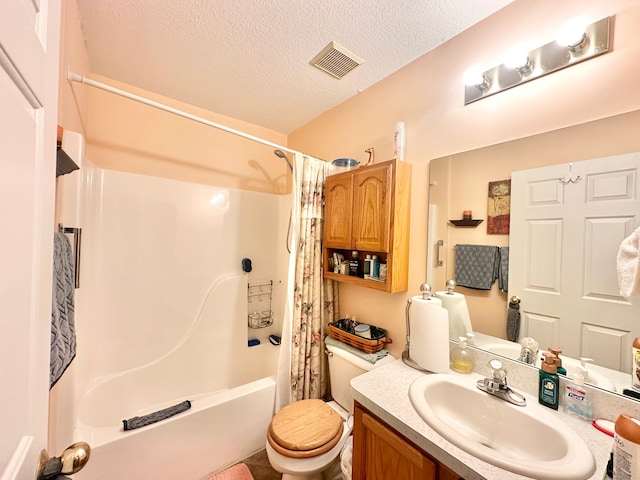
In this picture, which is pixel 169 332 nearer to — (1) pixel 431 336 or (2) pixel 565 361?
(1) pixel 431 336

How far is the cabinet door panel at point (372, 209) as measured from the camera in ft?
4.77

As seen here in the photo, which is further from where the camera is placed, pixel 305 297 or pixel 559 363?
pixel 305 297

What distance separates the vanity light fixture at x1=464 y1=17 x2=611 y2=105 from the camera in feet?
3.15

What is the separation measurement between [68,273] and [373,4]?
161 centimetres

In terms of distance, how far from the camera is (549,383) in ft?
3.15

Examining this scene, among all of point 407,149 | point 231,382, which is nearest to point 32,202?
point 407,149

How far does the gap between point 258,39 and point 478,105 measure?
1197mm

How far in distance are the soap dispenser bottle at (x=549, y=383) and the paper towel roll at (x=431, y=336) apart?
333mm

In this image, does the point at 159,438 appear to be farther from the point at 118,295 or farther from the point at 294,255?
the point at 294,255

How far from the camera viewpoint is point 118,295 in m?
1.80

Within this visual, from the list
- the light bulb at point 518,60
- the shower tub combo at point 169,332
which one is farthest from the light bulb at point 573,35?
the shower tub combo at point 169,332

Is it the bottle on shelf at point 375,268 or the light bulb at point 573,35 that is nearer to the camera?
the light bulb at point 573,35

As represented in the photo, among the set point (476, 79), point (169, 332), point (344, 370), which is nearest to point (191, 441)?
point (169, 332)

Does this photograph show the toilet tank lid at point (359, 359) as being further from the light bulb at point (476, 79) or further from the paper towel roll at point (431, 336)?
the light bulb at point (476, 79)
